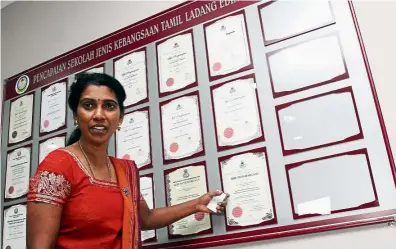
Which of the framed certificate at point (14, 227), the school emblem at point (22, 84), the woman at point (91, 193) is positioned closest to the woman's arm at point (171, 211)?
the woman at point (91, 193)

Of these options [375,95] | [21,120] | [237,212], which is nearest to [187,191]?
[237,212]

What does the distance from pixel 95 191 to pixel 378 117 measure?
811mm

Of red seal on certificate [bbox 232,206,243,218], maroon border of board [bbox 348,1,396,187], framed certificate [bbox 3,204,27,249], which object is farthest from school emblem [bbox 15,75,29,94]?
maroon border of board [bbox 348,1,396,187]

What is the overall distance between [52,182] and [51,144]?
0.79 m

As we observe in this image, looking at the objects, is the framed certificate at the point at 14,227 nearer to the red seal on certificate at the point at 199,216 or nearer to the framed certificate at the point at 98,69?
the framed certificate at the point at 98,69

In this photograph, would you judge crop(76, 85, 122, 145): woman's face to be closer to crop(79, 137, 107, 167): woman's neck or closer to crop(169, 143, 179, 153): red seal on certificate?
crop(79, 137, 107, 167): woman's neck

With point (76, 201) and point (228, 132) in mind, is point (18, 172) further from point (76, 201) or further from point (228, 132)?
point (228, 132)

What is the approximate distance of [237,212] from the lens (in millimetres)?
1273

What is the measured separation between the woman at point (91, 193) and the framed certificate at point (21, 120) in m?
0.74

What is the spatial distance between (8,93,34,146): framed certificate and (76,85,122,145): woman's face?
81 cm

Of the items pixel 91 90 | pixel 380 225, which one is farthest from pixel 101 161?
pixel 380 225

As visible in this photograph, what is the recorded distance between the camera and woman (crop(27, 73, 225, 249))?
1006mm

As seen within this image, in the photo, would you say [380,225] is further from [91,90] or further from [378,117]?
[91,90]

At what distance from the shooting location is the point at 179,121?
146 cm
